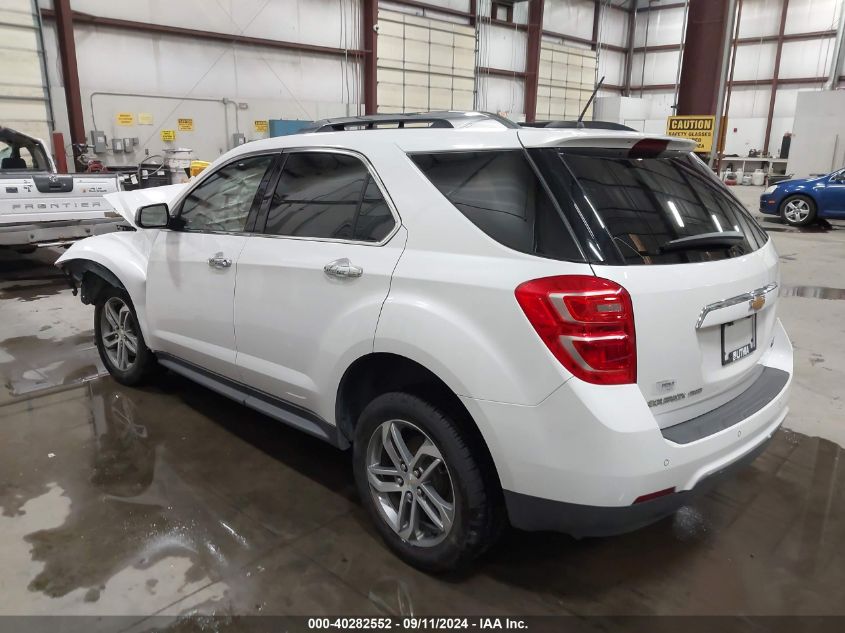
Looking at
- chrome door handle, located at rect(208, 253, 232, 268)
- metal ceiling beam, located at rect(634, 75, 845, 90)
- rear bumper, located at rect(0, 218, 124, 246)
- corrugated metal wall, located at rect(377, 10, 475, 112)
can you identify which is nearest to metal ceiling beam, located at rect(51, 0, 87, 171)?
rear bumper, located at rect(0, 218, 124, 246)

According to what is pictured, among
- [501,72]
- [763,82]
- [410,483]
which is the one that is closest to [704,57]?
[501,72]

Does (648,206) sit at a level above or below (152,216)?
above

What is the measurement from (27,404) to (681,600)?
13.1 feet

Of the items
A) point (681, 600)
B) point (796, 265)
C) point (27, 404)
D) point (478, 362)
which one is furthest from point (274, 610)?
point (796, 265)

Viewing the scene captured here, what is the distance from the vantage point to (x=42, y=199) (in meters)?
7.34

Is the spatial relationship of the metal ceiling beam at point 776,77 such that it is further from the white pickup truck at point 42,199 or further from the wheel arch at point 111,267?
the wheel arch at point 111,267

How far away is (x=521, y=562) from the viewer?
2498 millimetres

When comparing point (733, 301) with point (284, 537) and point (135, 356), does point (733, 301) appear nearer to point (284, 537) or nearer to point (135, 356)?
point (284, 537)

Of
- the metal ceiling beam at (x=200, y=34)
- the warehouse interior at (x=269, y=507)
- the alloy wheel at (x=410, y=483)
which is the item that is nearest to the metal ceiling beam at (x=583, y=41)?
the metal ceiling beam at (x=200, y=34)

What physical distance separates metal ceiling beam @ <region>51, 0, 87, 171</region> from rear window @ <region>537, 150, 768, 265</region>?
12948 millimetres

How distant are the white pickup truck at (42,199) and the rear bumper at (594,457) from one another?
650cm

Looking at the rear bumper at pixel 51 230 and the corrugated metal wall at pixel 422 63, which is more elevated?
the corrugated metal wall at pixel 422 63

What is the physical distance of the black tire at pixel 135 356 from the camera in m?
4.04

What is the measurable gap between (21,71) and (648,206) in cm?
1348
